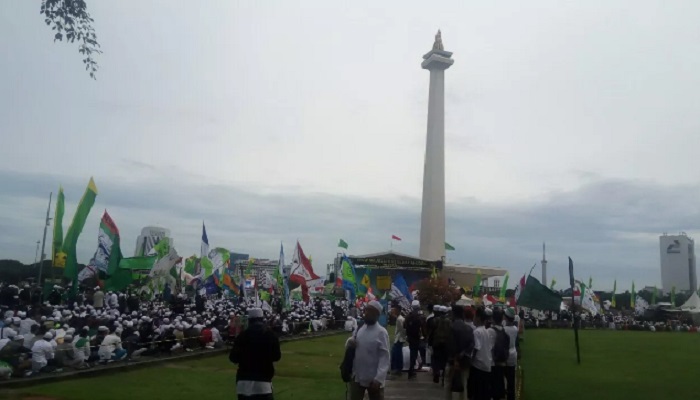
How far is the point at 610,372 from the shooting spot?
1655 centimetres

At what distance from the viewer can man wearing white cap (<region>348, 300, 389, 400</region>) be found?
21.5ft

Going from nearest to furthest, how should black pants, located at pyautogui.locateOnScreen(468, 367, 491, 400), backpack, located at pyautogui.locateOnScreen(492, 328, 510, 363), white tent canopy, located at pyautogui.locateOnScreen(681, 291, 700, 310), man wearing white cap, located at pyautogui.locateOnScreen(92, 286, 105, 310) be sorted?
1. black pants, located at pyautogui.locateOnScreen(468, 367, 491, 400)
2. backpack, located at pyautogui.locateOnScreen(492, 328, 510, 363)
3. man wearing white cap, located at pyautogui.locateOnScreen(92, 286, 105, 310)
4. white tent canopy, located at pyautogui.locateOnScreen(681, 291, 700, 310)

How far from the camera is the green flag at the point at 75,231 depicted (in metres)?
15.1

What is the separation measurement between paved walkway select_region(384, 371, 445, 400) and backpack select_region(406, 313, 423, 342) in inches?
31.8

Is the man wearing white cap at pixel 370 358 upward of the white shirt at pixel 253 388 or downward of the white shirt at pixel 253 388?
upward

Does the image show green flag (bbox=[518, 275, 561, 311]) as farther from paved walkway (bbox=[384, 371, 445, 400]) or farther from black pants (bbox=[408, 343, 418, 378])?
black pants (bbox=[408, 343, 418, 378])

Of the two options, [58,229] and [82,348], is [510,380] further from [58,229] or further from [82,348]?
[58,229]

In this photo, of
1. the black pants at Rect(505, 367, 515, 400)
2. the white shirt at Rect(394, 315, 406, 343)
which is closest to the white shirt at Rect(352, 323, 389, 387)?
the black pants at Rect(505, 367, 515, 400)

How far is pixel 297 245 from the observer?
1032 inches

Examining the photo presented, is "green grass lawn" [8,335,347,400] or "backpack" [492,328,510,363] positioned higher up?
"backpack" [492,328,510,363]

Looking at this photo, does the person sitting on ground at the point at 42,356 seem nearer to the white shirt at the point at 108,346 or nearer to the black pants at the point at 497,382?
the white shirt at the point at 108,346

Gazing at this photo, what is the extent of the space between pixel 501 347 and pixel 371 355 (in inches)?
121

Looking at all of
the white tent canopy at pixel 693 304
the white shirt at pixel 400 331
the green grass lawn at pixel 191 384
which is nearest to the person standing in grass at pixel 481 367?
the green grass lawn at pixel 191 384

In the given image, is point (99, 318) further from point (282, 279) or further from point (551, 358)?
point (551, 358)
